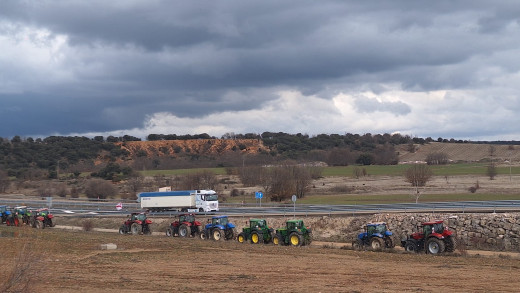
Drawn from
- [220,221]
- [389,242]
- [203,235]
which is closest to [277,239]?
[220,221]

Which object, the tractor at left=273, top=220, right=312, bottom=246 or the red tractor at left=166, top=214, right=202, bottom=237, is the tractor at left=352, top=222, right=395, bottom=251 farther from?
the red tractor at left=166, top=214, right=202, bottom=237

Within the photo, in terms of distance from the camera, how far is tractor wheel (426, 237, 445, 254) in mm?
30359

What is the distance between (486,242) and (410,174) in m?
46.7

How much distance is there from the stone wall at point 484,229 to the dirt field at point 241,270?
6457 mm

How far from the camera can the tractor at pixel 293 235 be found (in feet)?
115

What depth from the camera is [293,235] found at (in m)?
35.1

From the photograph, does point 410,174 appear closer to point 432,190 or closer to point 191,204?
point 432,190

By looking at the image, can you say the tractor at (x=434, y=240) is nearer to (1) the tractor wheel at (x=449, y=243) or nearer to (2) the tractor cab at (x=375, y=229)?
(1) the tractor wheel at (x=449, y=243)

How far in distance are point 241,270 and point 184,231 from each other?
63.2 feet

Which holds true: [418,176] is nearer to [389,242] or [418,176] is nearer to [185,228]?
[185,228]

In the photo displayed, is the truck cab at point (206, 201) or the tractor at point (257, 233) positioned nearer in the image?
the tractor at point (257, 233)

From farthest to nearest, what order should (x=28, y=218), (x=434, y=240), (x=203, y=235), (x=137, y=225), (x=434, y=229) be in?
(x=28, y=218) → (x=137, y=225) → (x=203, y=235) → (x=434, y=229) → (x=434, y=240)

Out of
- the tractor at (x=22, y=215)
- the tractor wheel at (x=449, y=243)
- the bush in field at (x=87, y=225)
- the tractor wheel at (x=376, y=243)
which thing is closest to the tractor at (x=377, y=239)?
the tractor wheel at (x=376, y=243)

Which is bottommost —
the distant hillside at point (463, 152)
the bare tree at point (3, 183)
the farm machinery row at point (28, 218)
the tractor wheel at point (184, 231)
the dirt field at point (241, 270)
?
the dirt field at point (241, 270)
